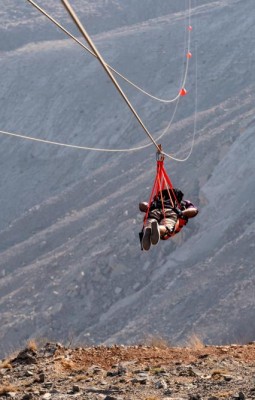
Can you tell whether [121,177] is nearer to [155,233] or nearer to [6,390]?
[155,233]

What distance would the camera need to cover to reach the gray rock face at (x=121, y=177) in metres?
47.1

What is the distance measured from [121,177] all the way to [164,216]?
44562 mm

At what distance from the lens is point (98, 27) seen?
89.1m

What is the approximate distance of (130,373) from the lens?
15.4m

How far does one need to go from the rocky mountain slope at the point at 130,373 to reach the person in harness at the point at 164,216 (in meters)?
1.66

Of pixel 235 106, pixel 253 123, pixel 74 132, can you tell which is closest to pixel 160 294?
pixel 253 123

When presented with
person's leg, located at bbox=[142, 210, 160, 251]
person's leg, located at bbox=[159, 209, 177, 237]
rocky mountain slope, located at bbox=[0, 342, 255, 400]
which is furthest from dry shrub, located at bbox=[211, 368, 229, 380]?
person's leg, located at bbox=[159, 209, 177, 237]

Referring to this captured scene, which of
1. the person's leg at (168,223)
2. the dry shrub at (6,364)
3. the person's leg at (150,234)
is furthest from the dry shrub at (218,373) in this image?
the dry shrub at (6,364)

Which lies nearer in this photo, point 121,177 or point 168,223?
point 168,223

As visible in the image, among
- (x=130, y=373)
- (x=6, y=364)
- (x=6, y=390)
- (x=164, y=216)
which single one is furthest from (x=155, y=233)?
(x=6, y=390)

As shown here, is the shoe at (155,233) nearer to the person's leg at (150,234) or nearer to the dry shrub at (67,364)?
the person's leg at (150,234)

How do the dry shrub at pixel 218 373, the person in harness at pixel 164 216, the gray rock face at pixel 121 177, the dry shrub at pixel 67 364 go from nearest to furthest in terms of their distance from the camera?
the dry shrub at pixel 218 373 → the dry shrub at pixel 67 364 → the person in harness at pixel 164 216 → the gray rock face at pixel 121 177

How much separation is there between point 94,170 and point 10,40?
2509cm

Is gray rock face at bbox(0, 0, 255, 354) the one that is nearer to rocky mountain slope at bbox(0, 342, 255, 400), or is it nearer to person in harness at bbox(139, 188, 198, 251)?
person in harness at bbox(139, 188, 198, 251)
